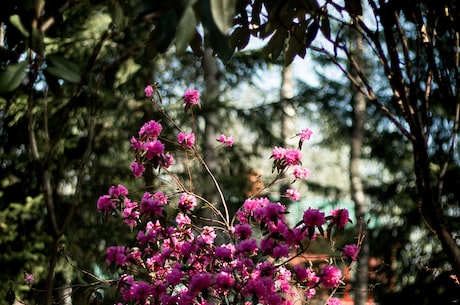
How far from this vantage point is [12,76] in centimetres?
148

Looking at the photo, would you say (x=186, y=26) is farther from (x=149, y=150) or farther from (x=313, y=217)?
(x=149, y=150)

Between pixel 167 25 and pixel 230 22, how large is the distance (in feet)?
0.55

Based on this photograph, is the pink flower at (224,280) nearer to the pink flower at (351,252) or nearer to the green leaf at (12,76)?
the pink flower at (351,252)

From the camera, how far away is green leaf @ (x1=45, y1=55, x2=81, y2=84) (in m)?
1.51

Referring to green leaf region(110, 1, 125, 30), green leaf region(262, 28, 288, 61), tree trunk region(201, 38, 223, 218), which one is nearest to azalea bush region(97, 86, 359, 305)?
green leaf region(262, 28, 288, 61)

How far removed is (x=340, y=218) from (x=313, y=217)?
0.17m

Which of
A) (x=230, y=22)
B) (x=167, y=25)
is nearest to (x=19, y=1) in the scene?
(x=167, y=25)

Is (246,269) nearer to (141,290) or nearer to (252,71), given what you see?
(141,290)

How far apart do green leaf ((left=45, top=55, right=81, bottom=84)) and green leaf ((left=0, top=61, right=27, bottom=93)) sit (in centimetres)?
7

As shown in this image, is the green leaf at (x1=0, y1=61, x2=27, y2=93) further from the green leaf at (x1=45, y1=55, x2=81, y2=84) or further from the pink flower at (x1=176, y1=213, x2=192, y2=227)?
the pink flower at (x1=176, y1=213, x2=192, y2=227)

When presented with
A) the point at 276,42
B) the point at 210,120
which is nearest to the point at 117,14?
the point at 276,42

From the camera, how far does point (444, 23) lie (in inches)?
99.9

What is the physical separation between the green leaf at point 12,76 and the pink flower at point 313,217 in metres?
1.28

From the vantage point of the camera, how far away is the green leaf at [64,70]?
4.94 ft
